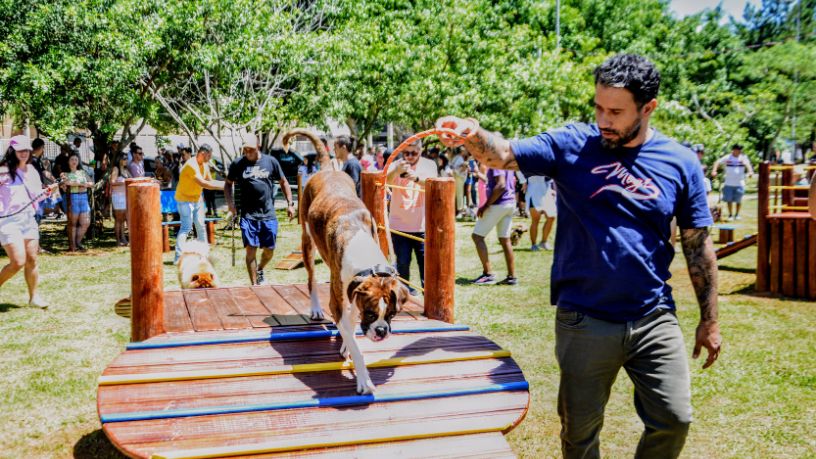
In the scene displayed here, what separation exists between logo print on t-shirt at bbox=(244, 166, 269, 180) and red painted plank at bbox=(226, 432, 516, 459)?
6189mm

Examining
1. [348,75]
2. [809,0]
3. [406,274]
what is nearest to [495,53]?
[348,75]

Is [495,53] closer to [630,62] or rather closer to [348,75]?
[348,75]

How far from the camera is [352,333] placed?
15.5 ft

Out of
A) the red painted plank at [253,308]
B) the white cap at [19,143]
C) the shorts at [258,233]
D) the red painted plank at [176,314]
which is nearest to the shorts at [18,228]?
the white cap at [19,143]

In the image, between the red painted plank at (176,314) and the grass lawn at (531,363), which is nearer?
the grass lawn at (531,363)

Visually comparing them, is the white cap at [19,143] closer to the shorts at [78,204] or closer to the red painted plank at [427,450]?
the shorts at [78,204]

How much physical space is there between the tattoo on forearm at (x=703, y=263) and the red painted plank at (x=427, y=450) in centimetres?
142

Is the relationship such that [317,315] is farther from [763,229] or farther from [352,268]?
[763,229]

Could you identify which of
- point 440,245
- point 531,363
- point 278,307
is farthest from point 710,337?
point 278,307

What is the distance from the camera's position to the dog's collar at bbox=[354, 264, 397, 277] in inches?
168

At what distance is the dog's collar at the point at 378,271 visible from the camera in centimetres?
426

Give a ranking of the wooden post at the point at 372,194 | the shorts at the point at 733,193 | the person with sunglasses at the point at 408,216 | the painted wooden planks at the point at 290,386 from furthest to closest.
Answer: the shorts at the point at 733,193 < the person with sunglasses at the point at 408,216 < the wooden post at the point at 372,194 < the painted wooden planks at the point at 290,386

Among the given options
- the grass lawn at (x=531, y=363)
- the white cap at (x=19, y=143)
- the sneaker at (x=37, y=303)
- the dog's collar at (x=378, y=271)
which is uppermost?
the white cap at (x=19, y=143)

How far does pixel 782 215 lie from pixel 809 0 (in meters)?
53.0
